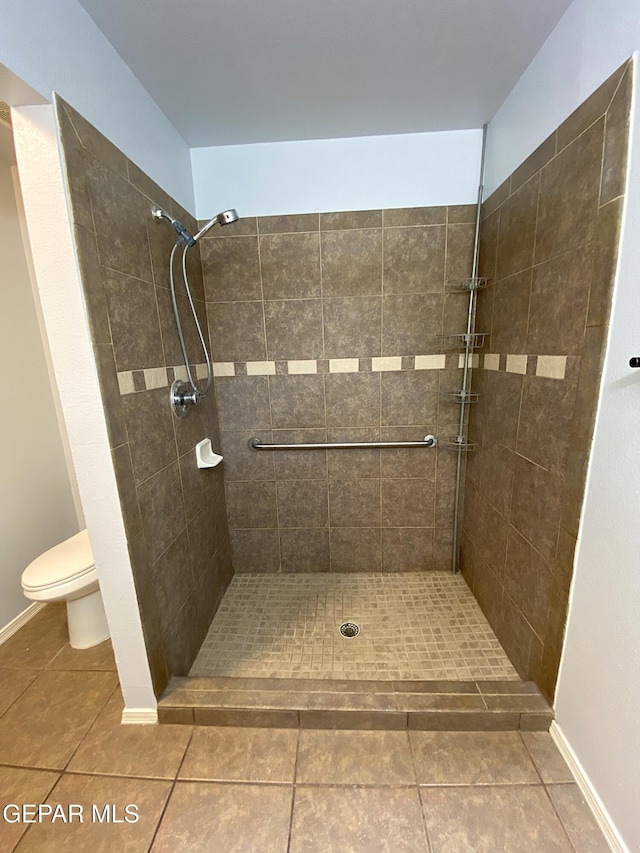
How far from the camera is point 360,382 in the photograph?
75.8 inches

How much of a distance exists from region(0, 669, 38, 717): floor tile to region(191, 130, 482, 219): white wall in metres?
2.43

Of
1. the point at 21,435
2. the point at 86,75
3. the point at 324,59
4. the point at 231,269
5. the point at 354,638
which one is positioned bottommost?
the point at 354,638

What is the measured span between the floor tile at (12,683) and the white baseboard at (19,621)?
0.23 meters

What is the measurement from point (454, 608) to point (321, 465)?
1.08 m

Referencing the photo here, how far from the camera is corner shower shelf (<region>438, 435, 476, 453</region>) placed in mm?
1917

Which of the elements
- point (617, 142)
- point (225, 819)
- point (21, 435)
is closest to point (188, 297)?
point (21, 435)

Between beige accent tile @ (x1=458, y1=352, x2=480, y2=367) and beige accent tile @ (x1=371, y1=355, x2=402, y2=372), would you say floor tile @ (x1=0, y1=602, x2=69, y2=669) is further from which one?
beige accent tile @ (x1=458, y1=352, x2=480, y2=367)

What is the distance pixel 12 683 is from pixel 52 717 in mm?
331

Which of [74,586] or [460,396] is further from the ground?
[460,396]

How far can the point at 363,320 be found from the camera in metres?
1.85

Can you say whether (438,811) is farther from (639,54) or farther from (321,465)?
(639,54)

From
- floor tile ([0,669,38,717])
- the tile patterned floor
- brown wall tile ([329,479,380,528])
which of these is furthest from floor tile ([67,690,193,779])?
brown wall tile ([329,479,380,528])

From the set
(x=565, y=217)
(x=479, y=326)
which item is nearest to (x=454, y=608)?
(x=479, y=326)

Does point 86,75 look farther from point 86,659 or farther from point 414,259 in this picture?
point 86,659
